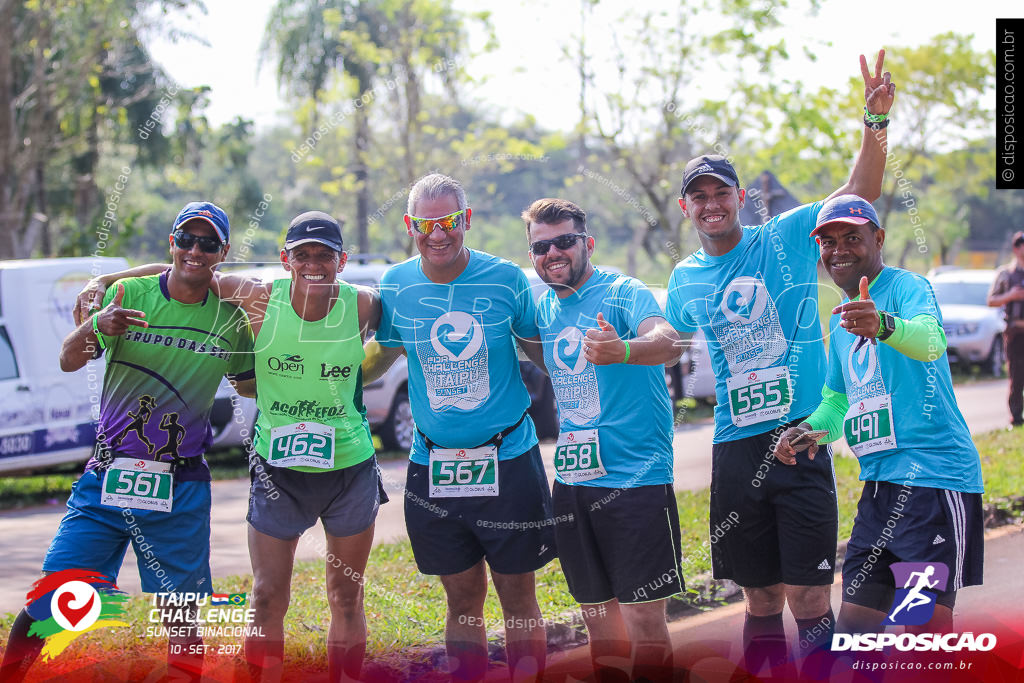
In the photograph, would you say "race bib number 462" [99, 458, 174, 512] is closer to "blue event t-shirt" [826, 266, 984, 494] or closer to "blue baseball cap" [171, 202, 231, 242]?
"blue baseball cap" [171, 202, 231, 242]

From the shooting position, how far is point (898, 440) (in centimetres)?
370

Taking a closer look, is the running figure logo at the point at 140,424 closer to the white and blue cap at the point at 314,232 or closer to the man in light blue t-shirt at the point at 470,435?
the white and blue cap at the point at 314,232

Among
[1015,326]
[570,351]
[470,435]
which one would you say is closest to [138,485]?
[470,435]

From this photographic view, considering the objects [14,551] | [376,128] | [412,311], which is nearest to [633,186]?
[376,128]

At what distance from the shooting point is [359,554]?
13.9 feet

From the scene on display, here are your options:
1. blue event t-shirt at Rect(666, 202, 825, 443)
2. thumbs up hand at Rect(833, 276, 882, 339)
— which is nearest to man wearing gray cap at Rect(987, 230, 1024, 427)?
blue event t-shirt at Rect(666, 202, 825, 443)

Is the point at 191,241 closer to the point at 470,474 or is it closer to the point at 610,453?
the point at 470,474

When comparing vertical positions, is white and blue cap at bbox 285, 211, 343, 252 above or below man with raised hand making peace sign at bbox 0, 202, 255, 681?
above

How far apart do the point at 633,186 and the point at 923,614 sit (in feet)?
38.4

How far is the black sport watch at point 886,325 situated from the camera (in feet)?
11.3

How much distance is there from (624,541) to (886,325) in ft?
4.23

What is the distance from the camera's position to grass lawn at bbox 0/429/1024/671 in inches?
185

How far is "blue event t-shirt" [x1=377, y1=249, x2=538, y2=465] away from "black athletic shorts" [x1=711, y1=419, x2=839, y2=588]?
870 mm

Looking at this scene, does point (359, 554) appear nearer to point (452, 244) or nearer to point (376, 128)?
point (452, 244)
